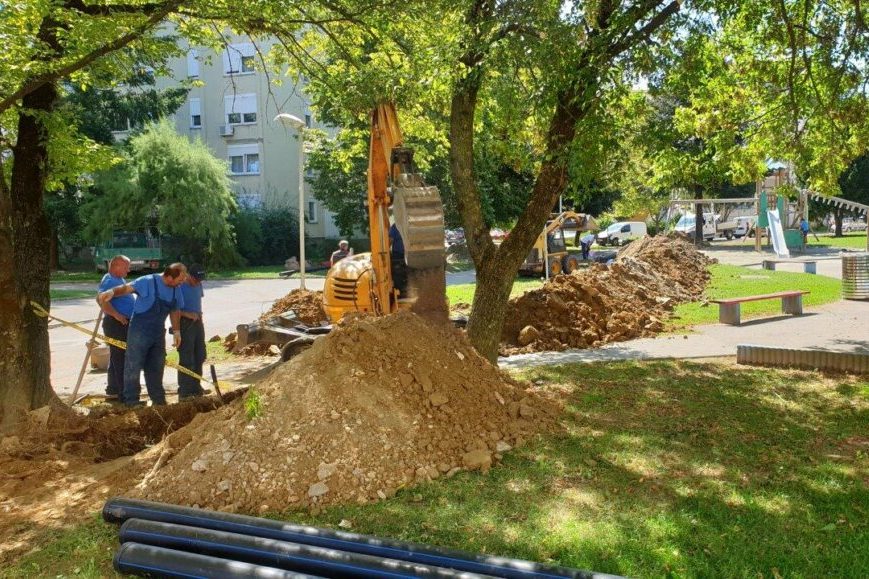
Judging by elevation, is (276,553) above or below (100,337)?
below

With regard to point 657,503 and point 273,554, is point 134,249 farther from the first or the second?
point 657,503

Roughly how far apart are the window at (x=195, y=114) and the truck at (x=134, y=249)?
11744mm

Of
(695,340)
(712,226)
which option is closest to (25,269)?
(695,340)

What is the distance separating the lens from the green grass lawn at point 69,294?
917 inches

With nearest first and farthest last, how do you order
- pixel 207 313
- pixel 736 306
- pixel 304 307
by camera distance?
pixel 736 306 → pixel 304 307 → pixel 207 313

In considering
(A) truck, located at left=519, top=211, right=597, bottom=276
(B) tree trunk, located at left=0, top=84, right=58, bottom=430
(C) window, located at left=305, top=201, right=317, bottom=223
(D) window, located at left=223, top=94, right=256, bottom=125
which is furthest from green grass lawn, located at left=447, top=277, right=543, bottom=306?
(D) window, located at left=223, top=94, right=256, bottom=125

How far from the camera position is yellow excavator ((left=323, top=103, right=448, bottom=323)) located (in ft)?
22.9

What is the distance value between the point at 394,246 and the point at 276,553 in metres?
5.10

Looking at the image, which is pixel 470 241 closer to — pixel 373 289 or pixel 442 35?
pixel 373 289

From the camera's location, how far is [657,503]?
504 cm

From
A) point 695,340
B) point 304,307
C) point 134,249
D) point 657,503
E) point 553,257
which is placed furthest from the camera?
point 134,249

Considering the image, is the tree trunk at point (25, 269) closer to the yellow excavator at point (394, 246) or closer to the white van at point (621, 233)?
the yellow excavator at point (394, 246)

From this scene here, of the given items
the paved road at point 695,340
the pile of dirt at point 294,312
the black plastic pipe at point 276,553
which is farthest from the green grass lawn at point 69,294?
the black plastic pipe at point 276,553

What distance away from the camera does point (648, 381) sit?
28.1 ft
